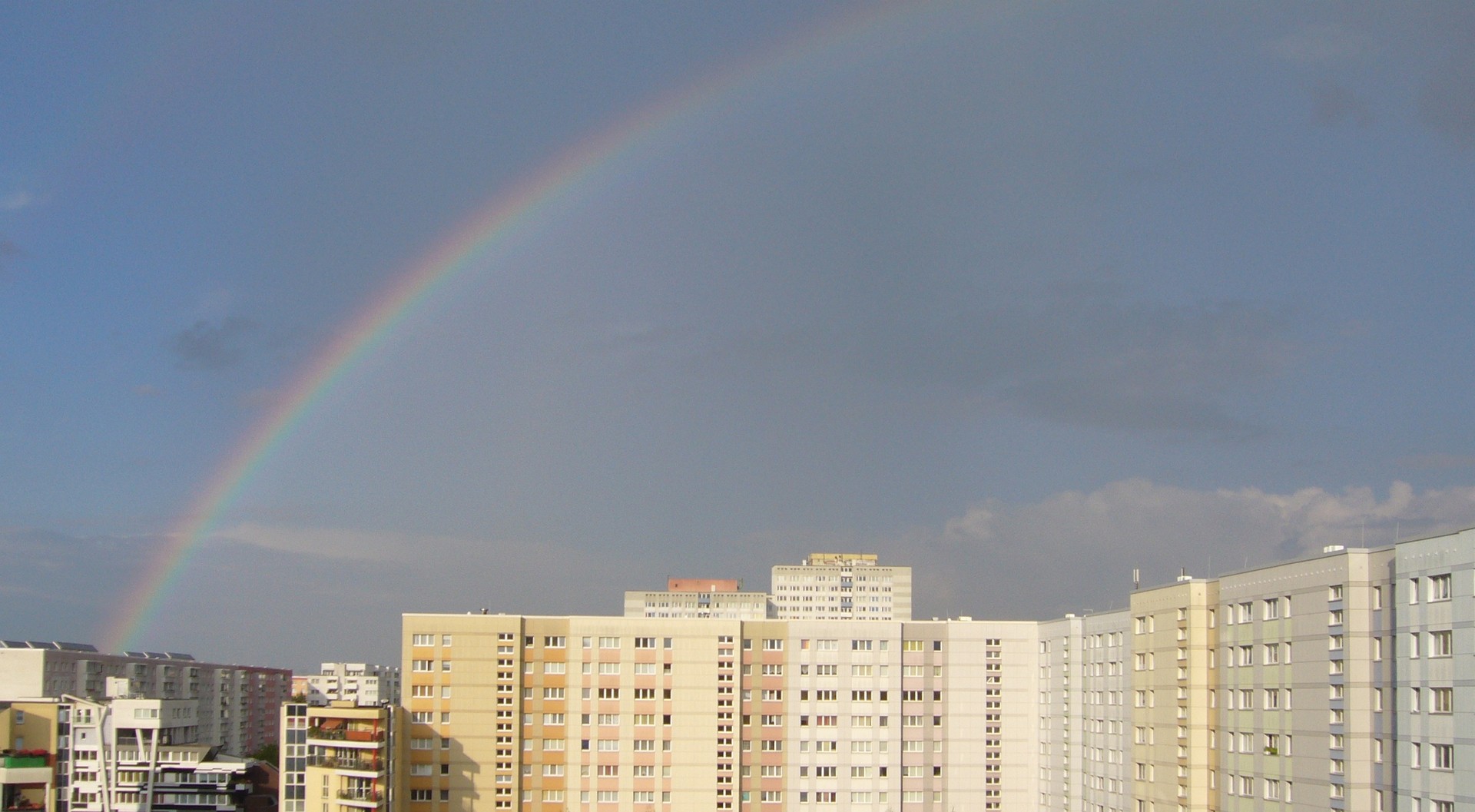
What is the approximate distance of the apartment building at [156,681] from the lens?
5143 inches

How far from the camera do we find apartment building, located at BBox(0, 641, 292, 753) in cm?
13062

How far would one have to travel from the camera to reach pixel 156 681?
160000 millimetres

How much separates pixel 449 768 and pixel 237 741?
11247 cm

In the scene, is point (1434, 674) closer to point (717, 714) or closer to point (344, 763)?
point (717, 714)

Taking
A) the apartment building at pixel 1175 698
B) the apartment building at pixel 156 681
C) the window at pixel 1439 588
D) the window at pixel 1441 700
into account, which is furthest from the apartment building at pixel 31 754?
the window at pixel 1439 588

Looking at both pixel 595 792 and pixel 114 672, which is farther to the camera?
pixel 114 672

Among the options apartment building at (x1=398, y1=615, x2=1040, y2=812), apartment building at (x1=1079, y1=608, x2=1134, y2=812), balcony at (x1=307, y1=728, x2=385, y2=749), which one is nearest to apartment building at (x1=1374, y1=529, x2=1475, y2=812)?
apartment building at (x1=1079, y1=608, x2=1134, y2=812)

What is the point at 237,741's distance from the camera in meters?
184

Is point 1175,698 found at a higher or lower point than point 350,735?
higher

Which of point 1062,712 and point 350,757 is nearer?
point 350,757

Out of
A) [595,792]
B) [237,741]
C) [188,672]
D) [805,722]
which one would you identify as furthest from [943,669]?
[237,741]

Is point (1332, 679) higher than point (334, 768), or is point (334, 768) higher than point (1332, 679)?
point (1332, 679)

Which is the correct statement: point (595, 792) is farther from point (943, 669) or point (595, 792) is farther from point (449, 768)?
point (943, 669)

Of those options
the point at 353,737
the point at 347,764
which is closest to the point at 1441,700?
the point at 353,737
